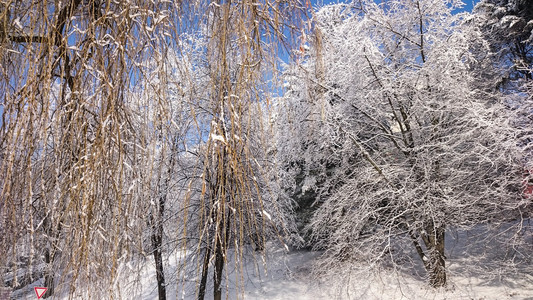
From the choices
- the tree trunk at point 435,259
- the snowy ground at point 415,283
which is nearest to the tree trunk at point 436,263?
the tree trunk at point 435,259

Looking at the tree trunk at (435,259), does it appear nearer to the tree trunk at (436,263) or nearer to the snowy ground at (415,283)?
the tree trunk at (436,263)

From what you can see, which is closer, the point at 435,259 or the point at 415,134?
the point at 435,259

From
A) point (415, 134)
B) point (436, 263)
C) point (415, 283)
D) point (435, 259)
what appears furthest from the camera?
point (415, 134)

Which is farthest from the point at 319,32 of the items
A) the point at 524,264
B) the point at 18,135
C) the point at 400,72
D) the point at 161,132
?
the point at 524,264

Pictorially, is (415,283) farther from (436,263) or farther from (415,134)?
(415,134)

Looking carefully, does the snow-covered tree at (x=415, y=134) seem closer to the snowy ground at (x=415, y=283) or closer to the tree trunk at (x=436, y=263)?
the tree trunk at (x=436, y=263)

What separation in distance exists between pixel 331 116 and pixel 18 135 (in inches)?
283

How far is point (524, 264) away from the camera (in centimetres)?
757

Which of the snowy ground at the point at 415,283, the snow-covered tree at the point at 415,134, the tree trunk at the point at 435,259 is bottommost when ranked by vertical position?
the snowy ground at the point at 415,283

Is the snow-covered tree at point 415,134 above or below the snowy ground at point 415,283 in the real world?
above

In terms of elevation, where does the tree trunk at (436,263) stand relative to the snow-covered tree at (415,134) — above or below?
below

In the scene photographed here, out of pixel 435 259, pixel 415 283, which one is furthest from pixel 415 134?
pixel 415 283

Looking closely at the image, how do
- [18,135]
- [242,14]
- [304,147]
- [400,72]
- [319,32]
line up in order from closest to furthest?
1. [18,135]
2. [242,14]
3. [319,32]
4. [400,72]
5. [304,147]

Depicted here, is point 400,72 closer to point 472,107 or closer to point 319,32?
point 472,107
